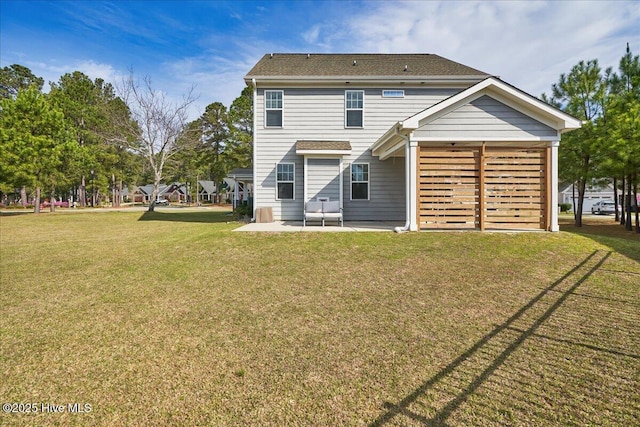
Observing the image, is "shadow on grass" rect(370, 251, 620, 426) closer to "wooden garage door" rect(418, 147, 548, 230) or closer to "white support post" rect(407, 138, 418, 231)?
"white support post" rect(407, 138, 418, 231)

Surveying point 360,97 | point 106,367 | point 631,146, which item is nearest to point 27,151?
point 360,97

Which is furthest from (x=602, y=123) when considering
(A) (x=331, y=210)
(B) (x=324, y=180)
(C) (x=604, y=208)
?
(C) (x=604, y=208)

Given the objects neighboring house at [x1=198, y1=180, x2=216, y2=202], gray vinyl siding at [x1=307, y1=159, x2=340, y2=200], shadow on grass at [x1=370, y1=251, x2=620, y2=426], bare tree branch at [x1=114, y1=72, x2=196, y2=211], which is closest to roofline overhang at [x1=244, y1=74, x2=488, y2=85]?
gray vinyl siding at [x1=307, y1=159, x2=340, y2=200]

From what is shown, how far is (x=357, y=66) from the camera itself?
43.9 feet

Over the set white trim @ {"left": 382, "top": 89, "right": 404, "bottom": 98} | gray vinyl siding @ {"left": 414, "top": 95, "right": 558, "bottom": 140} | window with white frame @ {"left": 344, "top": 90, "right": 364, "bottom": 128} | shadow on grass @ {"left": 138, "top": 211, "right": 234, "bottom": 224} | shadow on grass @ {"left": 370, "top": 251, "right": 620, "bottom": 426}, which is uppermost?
white trim @ {"left": 382, "top": 89, "right": 404, "bottom": 98}

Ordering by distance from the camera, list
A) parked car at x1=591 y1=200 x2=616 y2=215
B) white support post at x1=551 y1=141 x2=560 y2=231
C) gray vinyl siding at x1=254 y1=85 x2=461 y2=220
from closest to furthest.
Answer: white support post at x1=551 y1=141 x2=560 y2=231 → gray vinyl siding at x1=254 y1=85 x2=461 y2=220 → parked car at x1=591 y1=200 x2=616 y2=215

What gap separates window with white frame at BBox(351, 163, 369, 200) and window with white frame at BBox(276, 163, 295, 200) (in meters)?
2.37

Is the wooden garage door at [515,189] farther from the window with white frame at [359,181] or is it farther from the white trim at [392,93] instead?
the white trim at [392,93]

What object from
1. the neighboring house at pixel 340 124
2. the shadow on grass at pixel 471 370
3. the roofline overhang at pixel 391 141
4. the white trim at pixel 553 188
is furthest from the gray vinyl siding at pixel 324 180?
the shadow on grass at pixel 471 370

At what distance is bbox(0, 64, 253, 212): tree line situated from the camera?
21.0 metres

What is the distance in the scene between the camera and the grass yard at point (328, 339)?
234 centimetres

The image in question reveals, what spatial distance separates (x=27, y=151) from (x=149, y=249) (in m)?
20.2

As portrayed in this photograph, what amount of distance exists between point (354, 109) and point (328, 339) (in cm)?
1090

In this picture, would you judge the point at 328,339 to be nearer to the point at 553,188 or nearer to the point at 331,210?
→ the point at 331,210
